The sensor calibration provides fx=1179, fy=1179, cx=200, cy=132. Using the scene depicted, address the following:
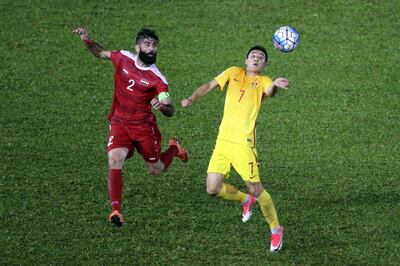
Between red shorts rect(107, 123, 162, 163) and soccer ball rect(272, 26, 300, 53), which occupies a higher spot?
soccer ball rect(272, 26, 300, 53)

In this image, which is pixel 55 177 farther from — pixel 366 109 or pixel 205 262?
pixel 366 109

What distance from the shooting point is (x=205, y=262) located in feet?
49.6

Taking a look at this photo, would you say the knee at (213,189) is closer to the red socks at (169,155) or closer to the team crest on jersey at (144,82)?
the red socks at (169,155)

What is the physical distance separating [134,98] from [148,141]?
2.16 feet

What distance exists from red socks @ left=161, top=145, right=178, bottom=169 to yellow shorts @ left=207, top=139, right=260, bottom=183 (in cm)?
159

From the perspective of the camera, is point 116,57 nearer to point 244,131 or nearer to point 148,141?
point 148,141

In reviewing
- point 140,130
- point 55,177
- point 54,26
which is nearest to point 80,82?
point 54,26

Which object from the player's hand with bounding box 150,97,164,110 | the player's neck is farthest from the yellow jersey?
the player's hand with bounding box 150,97,164,110

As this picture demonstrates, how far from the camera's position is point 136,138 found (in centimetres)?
1602

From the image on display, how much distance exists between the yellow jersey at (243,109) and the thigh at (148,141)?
1116 mm

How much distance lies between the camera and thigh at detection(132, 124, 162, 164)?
631 inches

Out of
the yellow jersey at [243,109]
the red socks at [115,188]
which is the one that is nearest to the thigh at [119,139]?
the red socks at [115,188]

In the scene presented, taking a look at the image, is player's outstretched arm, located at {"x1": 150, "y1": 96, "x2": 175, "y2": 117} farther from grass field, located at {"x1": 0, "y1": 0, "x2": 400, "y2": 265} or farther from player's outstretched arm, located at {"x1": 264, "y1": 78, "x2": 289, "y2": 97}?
grass field, located at {"x1": 0, "y1": 0, "x2": 400, "y2": 265}

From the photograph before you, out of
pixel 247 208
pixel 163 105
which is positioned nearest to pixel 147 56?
Answer: pixel 163 105
